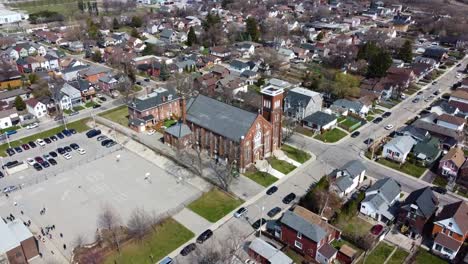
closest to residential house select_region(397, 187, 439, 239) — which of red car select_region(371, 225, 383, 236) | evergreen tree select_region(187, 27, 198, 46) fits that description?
red car select_region(371, 225, 383, 236)

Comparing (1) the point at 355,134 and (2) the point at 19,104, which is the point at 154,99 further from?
(1) the point at 355,134

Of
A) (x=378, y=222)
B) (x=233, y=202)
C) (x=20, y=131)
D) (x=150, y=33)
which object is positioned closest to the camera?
(x=378, y=222)

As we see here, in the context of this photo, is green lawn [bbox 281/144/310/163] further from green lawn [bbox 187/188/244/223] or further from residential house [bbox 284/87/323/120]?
green lawn [bbox 187/188/244/223]

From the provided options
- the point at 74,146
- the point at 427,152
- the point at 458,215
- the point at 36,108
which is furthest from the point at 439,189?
the point at 36,108

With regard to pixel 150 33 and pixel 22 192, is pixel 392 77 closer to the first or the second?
pixel 22 192

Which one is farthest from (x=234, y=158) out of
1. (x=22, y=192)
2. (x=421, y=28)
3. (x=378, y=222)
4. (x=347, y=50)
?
(x=421, y=28)
